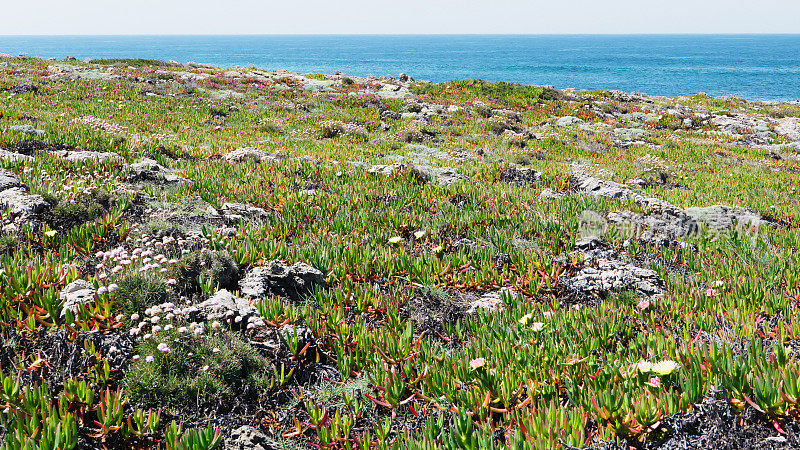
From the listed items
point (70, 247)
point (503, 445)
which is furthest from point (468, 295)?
point (70, 247)

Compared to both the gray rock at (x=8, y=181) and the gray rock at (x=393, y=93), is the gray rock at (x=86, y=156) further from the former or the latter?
the gray rock at (x=393, y=93)

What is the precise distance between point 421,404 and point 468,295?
2.00m

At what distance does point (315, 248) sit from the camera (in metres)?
5.55

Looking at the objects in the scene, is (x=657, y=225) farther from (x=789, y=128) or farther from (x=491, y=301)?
(x=789, y=128)

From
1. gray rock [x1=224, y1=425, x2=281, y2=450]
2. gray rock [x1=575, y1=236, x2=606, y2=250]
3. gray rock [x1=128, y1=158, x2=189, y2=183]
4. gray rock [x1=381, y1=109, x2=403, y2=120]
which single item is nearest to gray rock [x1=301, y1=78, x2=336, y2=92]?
gray rock [x1=381, y1=109, x2=403, y2=120]

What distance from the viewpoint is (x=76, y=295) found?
154 inches

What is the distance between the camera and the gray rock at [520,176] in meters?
10.9

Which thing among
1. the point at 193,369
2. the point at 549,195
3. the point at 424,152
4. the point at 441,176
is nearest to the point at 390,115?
the point at 424,152

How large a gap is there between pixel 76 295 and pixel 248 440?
7.03 feet

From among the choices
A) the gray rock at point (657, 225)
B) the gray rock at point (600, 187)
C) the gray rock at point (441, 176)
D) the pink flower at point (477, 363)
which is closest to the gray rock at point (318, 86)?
the gray rock at point (441, 176)

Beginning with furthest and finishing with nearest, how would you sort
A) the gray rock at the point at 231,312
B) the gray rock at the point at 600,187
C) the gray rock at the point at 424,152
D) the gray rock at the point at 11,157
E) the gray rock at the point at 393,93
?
the gray rock at the point at 393,93
the gray rock at the point at 424,152
the gray rock at the point at 600,187
the gray rock at the point at 11,157
the gray rock at the point at 231,312

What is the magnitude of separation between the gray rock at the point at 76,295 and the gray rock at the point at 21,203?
222cm

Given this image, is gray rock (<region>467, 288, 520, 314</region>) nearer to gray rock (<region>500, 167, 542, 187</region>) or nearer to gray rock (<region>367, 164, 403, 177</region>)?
gray rock (<region>367, 164, 403, 177</region>)

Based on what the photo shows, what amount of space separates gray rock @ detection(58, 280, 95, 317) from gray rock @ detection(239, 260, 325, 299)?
1.25m
